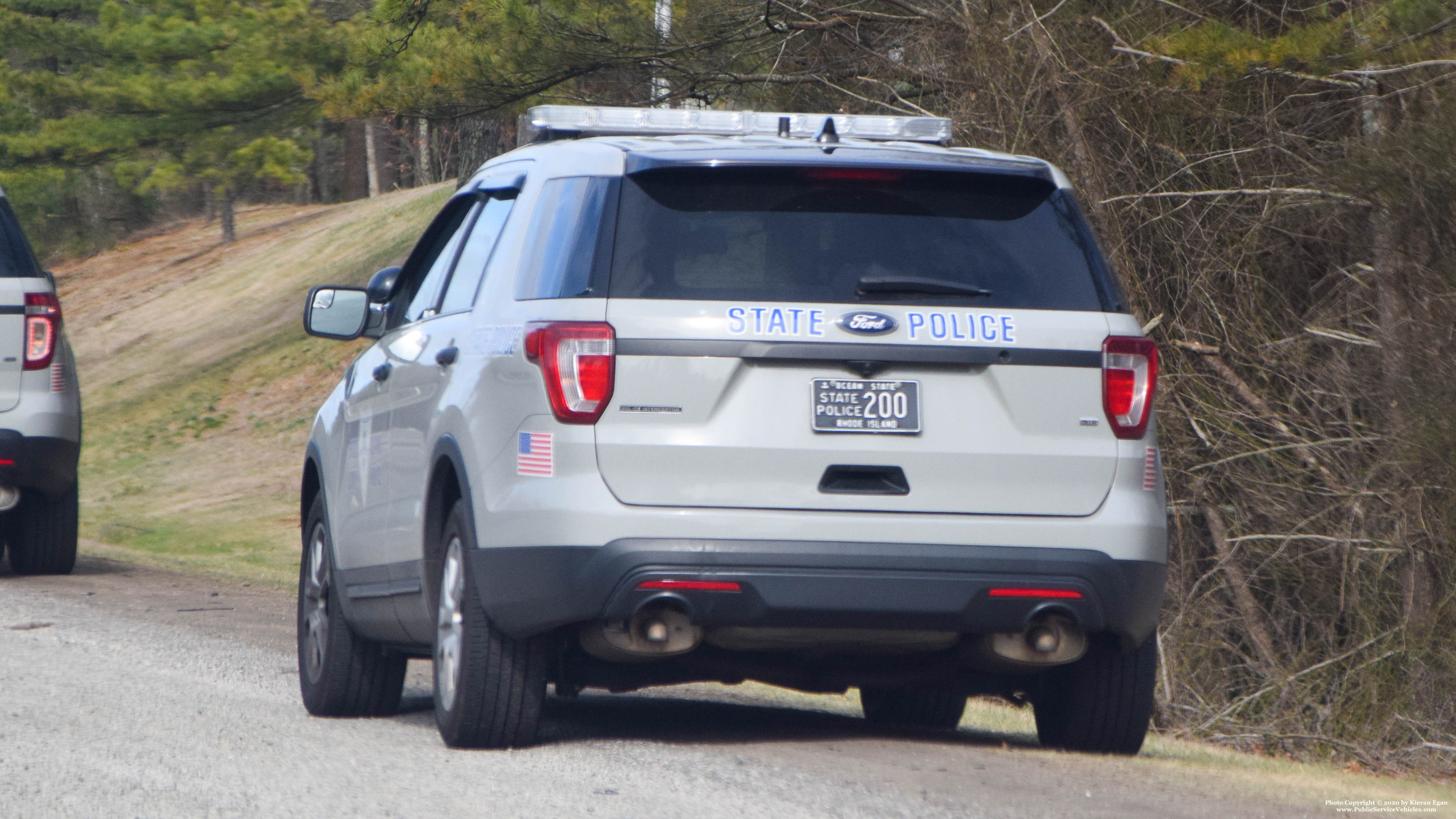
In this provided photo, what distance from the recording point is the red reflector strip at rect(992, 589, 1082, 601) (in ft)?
17.4

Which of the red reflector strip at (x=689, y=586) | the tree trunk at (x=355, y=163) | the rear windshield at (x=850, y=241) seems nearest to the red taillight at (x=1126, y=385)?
the rear windshield at (x=850, y=241)

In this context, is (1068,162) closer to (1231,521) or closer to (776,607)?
(1231,521)

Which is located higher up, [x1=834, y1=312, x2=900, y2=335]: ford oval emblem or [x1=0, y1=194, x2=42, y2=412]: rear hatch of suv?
[x1=834, y1=312, x2=900, y2=335]: ford oval emblem

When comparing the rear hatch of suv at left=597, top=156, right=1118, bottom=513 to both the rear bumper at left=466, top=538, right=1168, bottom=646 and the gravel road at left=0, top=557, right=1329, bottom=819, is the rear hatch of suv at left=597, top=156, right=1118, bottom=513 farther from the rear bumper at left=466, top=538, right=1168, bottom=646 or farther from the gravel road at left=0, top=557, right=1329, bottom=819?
the gravel road at left=0, top=557, right=1329, bottom=819

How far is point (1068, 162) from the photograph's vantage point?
37.6 feet

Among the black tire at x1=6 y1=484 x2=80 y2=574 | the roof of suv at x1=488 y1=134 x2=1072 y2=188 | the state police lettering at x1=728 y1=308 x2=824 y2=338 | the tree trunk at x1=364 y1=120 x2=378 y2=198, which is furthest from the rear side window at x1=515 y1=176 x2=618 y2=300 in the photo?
the tree trunk at x1=364 y1=120 x2=378 y2=198

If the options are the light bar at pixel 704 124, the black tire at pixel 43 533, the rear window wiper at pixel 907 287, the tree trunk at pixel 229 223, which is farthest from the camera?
the tree trunk at pixel 229 223

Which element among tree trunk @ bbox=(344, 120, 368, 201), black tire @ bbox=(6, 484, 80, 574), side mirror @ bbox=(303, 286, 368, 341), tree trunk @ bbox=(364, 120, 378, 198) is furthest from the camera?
tree trunk @ bbox=(364, 120, 378, 198)

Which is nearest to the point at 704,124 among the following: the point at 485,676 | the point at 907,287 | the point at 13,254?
the point at 907,287

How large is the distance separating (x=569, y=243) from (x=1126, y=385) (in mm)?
1630

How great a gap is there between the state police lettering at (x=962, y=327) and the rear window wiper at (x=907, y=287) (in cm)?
8

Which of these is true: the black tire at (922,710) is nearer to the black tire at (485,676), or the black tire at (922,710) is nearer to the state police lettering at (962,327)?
the black tire at (485,676)

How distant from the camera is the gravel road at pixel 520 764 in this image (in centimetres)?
496

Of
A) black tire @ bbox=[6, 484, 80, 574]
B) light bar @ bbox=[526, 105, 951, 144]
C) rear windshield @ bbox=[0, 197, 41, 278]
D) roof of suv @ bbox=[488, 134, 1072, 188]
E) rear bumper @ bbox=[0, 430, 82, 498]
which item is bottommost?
black tire @ bbox=[6, 484, 80, 574]
